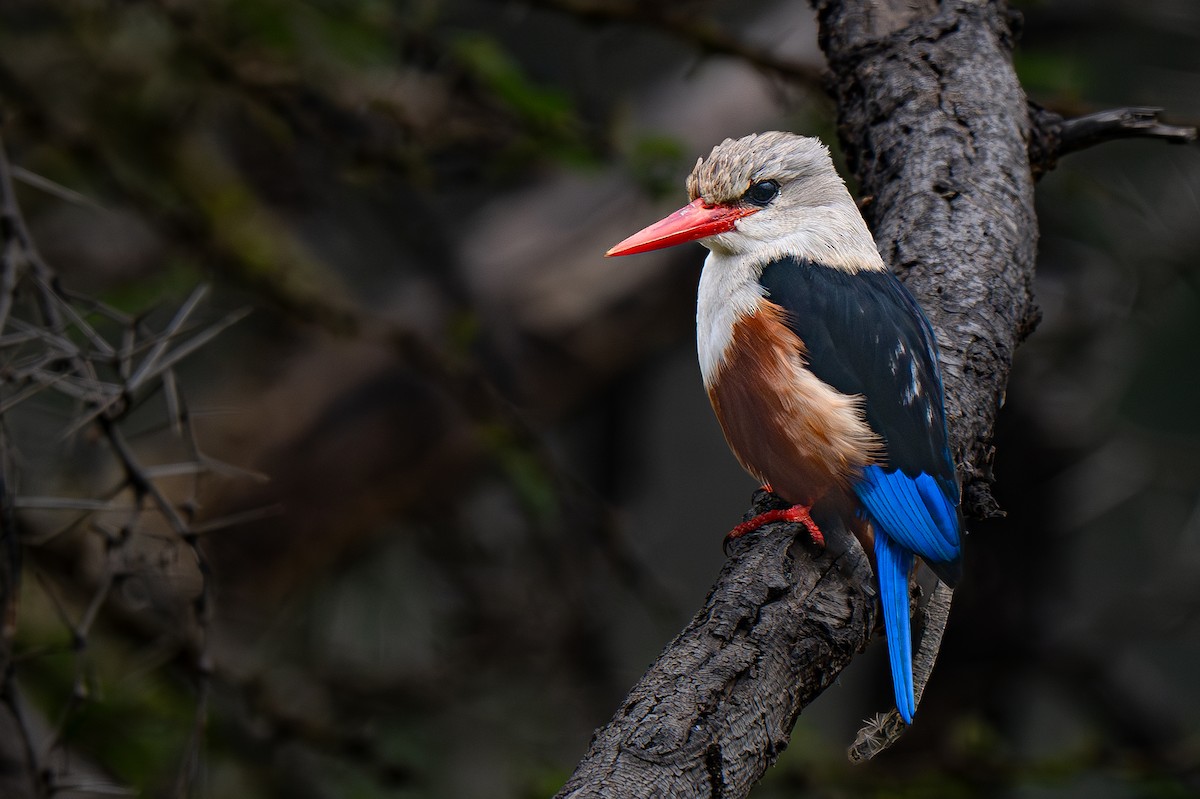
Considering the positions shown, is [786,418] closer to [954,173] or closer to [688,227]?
[688,227]

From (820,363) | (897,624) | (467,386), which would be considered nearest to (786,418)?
(820,363)

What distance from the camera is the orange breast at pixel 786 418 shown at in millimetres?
1510

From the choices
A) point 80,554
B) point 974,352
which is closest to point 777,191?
point 974,352

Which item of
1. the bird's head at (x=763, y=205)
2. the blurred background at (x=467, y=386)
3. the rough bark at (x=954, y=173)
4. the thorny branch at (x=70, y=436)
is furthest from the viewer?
the blurred background at (x=467, y=386)

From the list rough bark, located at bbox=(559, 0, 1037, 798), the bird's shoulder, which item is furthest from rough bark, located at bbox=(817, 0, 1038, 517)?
the bird's shoulder

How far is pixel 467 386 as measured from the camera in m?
2.49

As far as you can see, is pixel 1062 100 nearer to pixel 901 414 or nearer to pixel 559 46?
pixel 901 414

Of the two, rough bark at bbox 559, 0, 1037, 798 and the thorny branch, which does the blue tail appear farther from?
the thorny branch

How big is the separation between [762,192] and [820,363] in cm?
33

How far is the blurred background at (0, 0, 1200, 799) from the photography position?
2.53 m

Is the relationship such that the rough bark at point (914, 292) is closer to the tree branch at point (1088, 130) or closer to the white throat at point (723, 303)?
the tree branch at point (1088, 130)

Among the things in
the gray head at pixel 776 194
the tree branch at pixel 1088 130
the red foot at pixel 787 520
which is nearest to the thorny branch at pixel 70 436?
the red foot at pixel 787 520

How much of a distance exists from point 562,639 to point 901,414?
202 centimetres

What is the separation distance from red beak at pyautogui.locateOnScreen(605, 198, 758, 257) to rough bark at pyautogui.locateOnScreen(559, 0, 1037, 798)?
24cm
